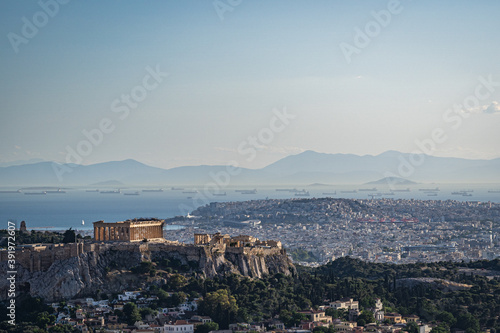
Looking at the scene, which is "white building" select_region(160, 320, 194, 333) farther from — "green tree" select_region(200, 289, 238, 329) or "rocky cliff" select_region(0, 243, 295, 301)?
"rocky cliff" select_region(0, 243, 295, 301)

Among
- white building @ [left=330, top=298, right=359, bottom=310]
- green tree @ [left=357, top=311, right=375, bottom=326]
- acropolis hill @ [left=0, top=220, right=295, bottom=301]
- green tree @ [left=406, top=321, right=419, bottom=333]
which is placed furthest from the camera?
white building @ [left=330, top=298, right=359, bottom=310]

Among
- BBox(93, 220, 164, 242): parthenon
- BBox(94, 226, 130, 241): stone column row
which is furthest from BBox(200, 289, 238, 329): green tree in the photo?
BBox(94, 226, 130, 241): stone column row

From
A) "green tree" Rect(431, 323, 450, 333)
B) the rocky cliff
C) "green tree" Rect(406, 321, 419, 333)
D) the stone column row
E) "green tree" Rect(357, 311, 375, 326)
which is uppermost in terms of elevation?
the stone column row

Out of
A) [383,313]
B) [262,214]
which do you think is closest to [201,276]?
[383,313]

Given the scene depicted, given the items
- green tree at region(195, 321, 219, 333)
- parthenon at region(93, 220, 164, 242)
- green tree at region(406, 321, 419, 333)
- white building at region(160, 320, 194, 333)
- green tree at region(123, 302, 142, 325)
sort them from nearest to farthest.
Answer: white building at region(160, 320, 194, 333)
green tree at region(195, 321, 219, 333)
green tree at region(123, 302, 142, 325)
green tree at region(406, 321, 419, 333)
parthenon at region(93, 220, 164, 242)

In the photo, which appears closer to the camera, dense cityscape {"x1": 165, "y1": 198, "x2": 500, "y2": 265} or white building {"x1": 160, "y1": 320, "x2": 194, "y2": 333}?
white building {"x1": 160, "y1": 320, "x2": 194, "y2": 333}

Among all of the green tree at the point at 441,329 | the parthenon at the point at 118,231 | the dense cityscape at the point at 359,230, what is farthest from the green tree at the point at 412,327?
the dense cityscape at the point at 359,230

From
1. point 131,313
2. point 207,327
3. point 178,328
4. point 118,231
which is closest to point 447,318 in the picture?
point 207,327

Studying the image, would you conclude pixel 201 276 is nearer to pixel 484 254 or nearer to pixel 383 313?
pixel 383 313
